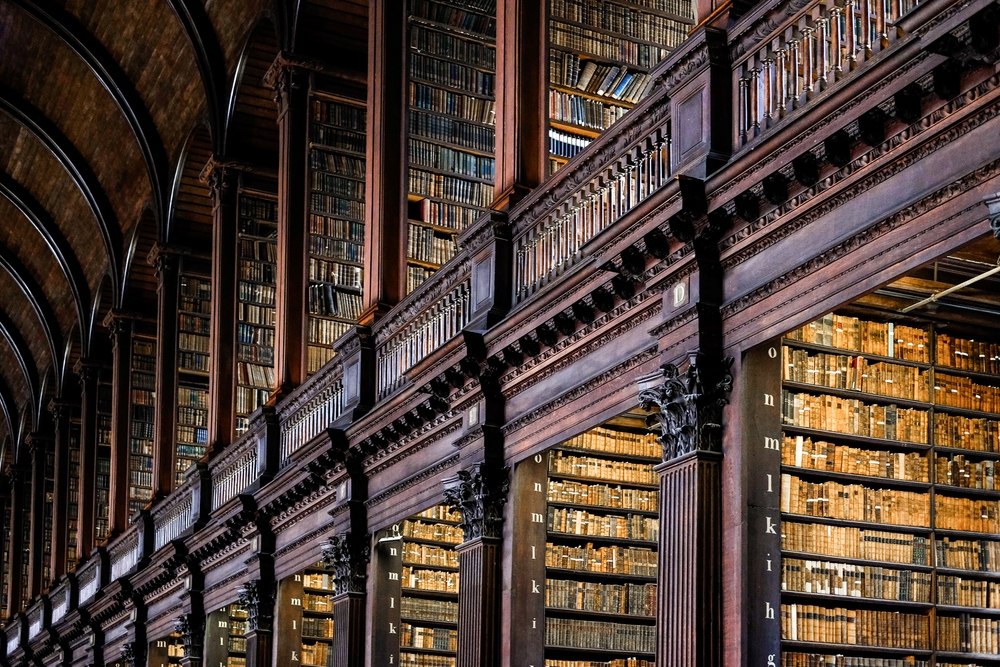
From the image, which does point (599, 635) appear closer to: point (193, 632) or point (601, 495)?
point (601, 495)

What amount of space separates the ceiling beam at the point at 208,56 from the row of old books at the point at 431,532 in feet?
17.9

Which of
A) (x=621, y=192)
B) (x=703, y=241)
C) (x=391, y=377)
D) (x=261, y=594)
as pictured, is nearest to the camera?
(x=703, y=241)

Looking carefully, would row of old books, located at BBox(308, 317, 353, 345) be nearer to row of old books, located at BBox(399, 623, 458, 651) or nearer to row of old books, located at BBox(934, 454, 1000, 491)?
row of old books, located at BBox(399, 623, 458, 651)

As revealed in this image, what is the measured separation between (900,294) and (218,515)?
23.7ft

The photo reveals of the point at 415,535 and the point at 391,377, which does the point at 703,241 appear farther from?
the point at 415,535

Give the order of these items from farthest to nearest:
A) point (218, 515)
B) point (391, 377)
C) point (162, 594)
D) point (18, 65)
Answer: point (18, 65) < point (162, 594) < point (218, 515) < point (391, 377)

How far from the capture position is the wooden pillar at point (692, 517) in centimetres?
602

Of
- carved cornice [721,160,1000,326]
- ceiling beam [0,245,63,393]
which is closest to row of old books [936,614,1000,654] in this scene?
carved cornice [721,160,1000,326]

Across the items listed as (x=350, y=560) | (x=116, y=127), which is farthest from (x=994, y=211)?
(x=116, y=127)

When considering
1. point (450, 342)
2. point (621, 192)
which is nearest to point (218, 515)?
point (450, 342)

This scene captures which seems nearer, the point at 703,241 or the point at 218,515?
the point at 703,241

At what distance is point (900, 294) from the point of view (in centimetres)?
752

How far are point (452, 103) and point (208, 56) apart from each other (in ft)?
14.6

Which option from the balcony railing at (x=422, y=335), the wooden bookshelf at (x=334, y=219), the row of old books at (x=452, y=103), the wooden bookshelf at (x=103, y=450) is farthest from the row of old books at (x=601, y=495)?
the wooden bookshelf at (x=103, y=450)
